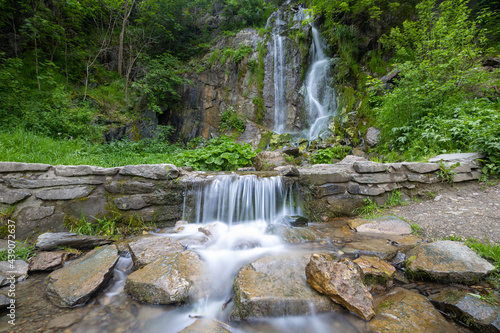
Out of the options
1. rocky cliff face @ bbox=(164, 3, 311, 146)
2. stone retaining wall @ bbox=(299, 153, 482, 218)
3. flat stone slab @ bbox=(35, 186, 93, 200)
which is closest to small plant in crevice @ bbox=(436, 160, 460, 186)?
stone retaining wall @ bbox=(299, 153, 482, 218)

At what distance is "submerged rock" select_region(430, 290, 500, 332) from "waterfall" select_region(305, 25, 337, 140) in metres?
8.09

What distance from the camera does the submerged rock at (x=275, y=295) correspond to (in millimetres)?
1810

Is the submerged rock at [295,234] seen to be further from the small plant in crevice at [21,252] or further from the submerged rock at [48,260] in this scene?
the small plant in crevice at [21,252]

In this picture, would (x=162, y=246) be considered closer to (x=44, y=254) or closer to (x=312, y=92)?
(x=44, y=254)

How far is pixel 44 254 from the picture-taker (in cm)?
259

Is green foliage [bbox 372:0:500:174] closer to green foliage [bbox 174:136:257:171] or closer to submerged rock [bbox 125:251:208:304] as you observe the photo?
green foliage [bbox 174:136:257:171]

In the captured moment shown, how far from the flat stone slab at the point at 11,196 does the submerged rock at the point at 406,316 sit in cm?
478

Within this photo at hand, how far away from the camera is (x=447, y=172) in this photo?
12.6ft

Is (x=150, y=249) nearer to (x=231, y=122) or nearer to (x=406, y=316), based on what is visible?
(x=406, y=316)

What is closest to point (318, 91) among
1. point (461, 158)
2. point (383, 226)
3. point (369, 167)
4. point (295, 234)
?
point (461, 158)

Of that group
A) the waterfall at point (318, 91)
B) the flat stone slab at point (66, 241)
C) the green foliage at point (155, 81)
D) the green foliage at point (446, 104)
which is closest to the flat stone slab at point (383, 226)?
the green foliage at point (446, 104)

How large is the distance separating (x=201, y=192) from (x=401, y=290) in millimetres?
3199

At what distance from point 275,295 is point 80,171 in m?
3.62

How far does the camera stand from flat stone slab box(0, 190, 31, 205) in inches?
117
